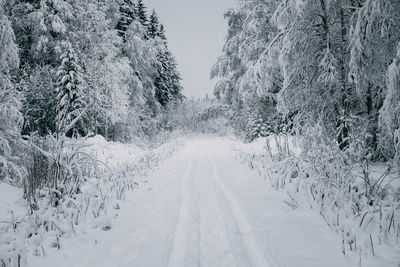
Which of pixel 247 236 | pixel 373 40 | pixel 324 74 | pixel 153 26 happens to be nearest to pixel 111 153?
pixel 324 74

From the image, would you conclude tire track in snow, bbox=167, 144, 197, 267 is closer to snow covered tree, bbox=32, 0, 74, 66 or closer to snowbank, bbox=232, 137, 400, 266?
snowbank, bbox=232, 137, 400, 266

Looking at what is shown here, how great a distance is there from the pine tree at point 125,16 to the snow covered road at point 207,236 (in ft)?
65.3

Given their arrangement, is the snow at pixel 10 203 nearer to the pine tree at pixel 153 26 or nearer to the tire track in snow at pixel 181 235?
the tire track in snow at pixel 181 235

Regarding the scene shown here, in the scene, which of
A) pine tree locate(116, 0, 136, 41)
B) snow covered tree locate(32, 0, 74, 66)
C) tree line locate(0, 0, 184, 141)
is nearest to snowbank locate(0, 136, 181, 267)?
tree line locate(0, 0, 184, 141)

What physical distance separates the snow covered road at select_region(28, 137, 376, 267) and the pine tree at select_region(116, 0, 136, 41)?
19.9m

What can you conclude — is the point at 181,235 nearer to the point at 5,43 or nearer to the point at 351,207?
the point at 351,207

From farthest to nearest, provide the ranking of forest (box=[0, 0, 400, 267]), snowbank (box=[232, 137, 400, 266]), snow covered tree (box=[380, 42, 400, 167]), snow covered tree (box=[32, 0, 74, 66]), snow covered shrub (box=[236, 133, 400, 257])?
snow covered tree (box=[32, 0, 74, 66])
forest (box=[0, 0, 400, 267])
snow covered tree (box=[380, 42, 400, 167])
snow covered shrub (box=[236, 133, 400, 257])
snowbank (box=[232, 137, 400, 266])

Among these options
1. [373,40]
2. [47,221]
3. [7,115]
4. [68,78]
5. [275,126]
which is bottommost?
[47,221]

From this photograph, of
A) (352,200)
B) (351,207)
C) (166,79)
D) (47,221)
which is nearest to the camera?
(47,221)

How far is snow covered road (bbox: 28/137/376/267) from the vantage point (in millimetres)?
3480

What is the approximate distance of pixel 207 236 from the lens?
160 inches

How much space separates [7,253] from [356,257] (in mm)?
4098

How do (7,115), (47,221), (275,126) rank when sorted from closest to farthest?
(47,221), (7,115), (275,126)

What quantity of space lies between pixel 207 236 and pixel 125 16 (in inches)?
920
